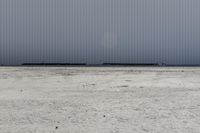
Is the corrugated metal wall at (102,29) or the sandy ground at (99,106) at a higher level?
the corrugated metal wall at (102,29)

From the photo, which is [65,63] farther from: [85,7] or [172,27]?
[172,27]

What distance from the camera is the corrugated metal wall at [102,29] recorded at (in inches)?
827

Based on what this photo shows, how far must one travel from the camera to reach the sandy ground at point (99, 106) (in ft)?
22.3

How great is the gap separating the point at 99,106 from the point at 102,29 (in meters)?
12.8

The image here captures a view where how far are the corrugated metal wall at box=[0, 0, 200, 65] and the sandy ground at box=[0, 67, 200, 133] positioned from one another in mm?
7403

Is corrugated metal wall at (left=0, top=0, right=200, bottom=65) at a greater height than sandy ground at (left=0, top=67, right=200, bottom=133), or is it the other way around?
corrugated metal wall at (left=0, top=0, right=200, bottom=65)

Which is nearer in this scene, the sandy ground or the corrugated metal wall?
the sandy ground

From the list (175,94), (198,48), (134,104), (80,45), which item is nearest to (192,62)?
(198,48)

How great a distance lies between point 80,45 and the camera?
21172mm

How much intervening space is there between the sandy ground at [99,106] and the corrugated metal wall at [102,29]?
7.40 m

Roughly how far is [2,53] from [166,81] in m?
10.5

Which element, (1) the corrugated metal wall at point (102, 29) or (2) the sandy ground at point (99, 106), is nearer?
(2) the sandy ground at point (99, 106)

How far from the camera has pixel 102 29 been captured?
21125 millimetres

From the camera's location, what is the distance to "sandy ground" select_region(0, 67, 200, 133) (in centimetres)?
679
